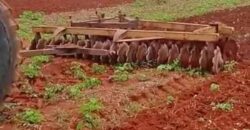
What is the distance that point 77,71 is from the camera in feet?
32.3

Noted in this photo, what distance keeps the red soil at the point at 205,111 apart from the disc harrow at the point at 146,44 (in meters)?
0.48

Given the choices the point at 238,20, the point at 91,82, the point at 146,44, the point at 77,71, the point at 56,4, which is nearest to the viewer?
the point at 91,82

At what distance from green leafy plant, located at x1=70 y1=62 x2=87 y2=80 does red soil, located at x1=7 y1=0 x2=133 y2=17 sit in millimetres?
10487

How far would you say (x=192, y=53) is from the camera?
10109mm

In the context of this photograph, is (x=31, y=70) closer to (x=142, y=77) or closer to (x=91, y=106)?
(x=142, y=77)

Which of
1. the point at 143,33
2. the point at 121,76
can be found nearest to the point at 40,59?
the point at 143,33

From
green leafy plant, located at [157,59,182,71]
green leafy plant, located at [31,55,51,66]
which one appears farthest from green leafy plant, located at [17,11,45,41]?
green leafy plant, located at [157,59,182,71]

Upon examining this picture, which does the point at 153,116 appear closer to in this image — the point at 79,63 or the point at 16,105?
the point at 16,105

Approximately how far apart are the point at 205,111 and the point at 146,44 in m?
3.16

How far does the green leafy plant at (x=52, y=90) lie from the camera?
8154mm

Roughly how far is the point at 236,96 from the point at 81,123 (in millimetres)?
2245

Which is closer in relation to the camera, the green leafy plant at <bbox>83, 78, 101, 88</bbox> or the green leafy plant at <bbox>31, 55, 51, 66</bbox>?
the green leafy plant at <bbox>83, 78, 101, 88</bbox>

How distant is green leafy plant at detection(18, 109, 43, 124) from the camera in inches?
272

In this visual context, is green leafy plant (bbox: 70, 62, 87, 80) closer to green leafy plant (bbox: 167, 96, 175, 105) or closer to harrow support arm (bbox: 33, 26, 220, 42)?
harrow support arm (bbox: 33, 26, 220, 42)
